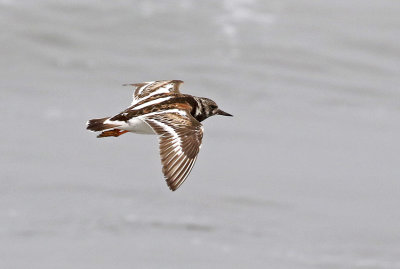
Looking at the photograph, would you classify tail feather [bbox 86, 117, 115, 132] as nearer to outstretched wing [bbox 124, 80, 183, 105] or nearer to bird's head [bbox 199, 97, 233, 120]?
outstretched wing [bbox 124, 80, 183, 105]

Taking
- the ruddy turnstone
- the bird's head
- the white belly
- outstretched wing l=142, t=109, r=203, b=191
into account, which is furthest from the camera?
the bird's head

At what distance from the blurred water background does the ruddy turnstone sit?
4810 mm

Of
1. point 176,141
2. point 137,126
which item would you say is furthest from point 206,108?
point 176,141

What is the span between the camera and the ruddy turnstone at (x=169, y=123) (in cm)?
496

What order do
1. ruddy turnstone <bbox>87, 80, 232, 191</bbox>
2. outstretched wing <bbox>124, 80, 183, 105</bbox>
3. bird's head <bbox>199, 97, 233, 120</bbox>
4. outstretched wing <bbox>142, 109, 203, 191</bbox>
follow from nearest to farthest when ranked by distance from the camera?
outstretched wing <bbox>142, 109, 203, 191</bbox> < ruddy turnstone <bbox>87, 80, 232, 191</bbox> < bird's head <bbox>199, 97, 233, 120</bbox> < outstretched wing <bbox>124, 80, 183, 105</bbox>

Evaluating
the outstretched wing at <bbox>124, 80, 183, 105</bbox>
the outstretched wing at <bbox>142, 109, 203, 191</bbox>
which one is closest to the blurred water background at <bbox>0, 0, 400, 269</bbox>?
the outstretched wing at <bbox>124, 80, 183, 105</bbox>

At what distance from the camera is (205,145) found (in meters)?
14.3

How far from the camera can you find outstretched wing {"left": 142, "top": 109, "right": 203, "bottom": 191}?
191 inches

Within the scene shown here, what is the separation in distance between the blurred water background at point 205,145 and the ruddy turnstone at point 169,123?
4810 millimetres

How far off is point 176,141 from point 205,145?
9140 millimetres

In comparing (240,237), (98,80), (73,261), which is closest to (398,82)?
(98,80)

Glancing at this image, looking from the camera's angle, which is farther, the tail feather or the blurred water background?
the blurred water background

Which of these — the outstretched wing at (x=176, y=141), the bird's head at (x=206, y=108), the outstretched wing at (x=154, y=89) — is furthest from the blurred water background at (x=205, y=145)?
the outstretched wing at (x=176, y=141)

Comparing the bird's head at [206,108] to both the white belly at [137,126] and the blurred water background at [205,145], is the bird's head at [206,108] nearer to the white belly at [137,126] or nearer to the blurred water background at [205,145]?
the white belly at [137,126]
